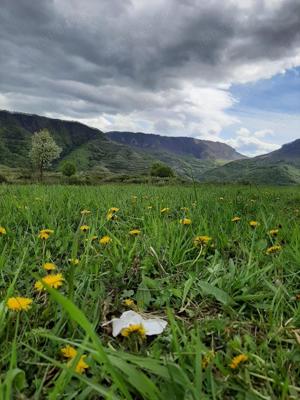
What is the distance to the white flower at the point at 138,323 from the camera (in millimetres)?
1807

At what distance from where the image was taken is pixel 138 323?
1.87 m

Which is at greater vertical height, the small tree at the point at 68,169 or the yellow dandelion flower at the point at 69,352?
the small tree at the point at 68,169

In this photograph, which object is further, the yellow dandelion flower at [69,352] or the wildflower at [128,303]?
the wildflower at [128,303]

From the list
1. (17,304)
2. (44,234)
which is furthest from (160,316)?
(44,234)

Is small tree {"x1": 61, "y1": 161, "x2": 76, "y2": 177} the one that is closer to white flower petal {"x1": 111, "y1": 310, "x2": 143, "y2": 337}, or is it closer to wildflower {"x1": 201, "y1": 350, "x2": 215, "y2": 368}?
white flower petal {"x1": 111, "y1": 310, "x2": 143, "y2": 337}

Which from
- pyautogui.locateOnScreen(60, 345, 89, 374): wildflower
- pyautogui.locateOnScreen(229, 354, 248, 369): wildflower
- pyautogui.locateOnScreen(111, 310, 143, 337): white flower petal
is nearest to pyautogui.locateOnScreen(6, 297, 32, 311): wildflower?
pyautogui.locateOnScreen(60, 345, 89, 374): wildflower

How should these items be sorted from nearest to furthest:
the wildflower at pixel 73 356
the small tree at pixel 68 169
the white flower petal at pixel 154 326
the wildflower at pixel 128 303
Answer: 1. the wildflower at pixel 73 356
2. the white flower petal at pixel 154 326
3. the wildflower at pixel 128 303
4. the small tree at pixel 68 169

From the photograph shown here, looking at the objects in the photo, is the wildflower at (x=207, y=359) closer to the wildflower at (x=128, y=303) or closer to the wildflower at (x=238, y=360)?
the wildflower at (x=238, y=360)

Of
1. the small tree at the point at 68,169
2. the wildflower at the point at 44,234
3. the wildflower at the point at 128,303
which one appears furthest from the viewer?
the small tree at the point at 68,169

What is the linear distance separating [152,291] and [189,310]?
389 mm

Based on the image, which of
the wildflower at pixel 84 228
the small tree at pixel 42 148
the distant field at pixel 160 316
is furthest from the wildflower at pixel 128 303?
the small tree at pixel 42 148

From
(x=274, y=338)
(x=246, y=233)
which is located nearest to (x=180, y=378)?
(x=274, y=338)

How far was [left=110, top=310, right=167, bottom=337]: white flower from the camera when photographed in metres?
1.81

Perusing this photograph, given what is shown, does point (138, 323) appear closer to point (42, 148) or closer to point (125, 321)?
point (125, 321)
